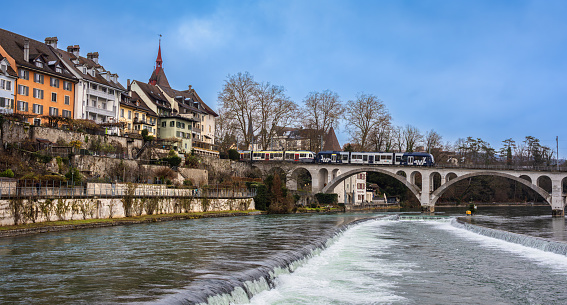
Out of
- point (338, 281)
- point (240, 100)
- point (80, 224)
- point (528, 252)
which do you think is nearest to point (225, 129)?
point (240, 100)

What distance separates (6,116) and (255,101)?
4527 centimetres

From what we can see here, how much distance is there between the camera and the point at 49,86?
5362cm

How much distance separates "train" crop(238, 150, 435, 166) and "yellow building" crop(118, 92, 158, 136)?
16.9 metres

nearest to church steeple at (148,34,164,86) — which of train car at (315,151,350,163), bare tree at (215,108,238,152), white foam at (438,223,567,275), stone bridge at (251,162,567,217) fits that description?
bare tree at (215,108,238,152)

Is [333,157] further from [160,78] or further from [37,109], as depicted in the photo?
[37,109]

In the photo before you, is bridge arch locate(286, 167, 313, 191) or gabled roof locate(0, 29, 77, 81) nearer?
gabled roof locate(0, 29, 77, 81)

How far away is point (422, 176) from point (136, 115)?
130 ft

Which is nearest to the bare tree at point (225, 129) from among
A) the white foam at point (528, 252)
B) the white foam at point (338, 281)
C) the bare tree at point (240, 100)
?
the bare tree at point (240, 100)

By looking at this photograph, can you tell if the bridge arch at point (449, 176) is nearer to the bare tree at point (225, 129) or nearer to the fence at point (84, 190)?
the bare tree at point (225, 129)

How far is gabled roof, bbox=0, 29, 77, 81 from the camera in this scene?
5072 cm

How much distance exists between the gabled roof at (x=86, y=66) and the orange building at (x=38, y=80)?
5.13 ft

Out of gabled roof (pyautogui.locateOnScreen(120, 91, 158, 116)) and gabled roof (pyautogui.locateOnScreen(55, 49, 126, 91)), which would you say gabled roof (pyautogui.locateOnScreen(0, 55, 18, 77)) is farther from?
gabled roof (pyautogui.locateOnScreen(120, 91, 158, 116))

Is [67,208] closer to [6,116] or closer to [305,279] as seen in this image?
[6,116]

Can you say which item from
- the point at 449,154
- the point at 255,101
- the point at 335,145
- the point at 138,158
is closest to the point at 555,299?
the point at 138,158
